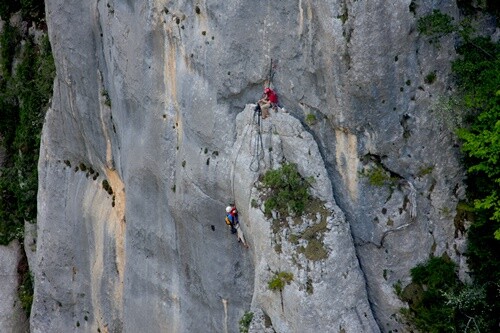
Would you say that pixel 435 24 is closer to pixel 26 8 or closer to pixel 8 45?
pixel 26 8

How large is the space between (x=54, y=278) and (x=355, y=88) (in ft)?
51.9

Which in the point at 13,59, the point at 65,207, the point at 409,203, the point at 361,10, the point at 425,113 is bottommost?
the point at 409,203

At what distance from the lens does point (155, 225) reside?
24172 millimetres

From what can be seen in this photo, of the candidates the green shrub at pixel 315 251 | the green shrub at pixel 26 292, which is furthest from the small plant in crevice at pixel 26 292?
the green shrub at pixel 315 251

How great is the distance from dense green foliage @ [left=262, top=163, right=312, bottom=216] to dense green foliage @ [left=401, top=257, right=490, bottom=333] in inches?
123

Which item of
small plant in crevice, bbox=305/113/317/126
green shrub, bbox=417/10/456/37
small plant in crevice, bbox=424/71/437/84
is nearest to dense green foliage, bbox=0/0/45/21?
small plant in crevice, bbox=305/113/317/126

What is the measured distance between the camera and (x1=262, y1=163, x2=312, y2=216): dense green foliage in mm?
19234

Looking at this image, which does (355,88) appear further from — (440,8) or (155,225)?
(155,225)

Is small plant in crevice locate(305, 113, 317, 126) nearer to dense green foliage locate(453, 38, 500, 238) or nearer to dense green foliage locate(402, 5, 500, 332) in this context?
dense green foliage locate(402, 5, 500, 332)

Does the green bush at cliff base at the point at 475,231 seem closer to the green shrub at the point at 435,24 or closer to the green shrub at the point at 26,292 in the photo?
the green shrub at the point at 435,24

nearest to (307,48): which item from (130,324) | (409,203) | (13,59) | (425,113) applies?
(425,113)

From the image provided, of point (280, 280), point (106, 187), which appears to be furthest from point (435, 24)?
point (106, 187)

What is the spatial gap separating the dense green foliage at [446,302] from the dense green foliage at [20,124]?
17191mm

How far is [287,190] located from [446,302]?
440 centimetres
